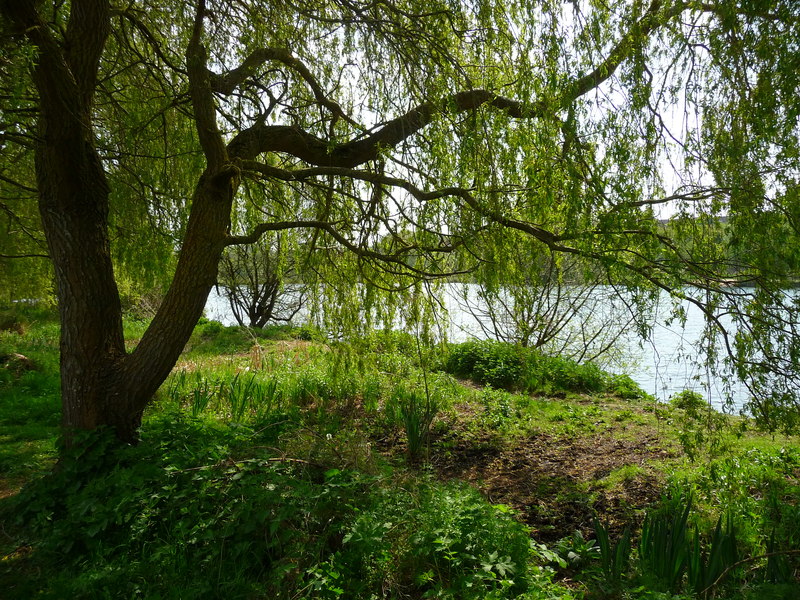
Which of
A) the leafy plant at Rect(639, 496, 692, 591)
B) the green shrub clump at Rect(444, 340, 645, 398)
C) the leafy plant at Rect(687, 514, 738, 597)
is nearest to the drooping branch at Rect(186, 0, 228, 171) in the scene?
the leafy plant at Rect(639, 496, 692, 591)

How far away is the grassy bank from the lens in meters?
2.75

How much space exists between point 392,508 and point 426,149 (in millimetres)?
2716

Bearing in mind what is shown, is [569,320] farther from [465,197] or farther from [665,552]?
[665,552]

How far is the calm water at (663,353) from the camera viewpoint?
3617 mm

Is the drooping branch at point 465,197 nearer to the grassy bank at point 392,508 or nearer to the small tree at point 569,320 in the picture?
the grassy bank at point 392,508

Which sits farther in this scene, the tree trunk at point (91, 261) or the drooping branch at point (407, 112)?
the tree trunk at point (91, 261)

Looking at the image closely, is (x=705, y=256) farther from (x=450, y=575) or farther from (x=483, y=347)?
(x=483, y=347)

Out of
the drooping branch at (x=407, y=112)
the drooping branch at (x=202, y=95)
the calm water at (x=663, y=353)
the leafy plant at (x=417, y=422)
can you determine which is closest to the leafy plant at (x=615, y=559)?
the calm water at (x=663, y=353)

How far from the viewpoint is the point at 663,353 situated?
25.4 ft

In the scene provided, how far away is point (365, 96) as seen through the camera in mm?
4805

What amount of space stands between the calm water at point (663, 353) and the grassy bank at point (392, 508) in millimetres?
220

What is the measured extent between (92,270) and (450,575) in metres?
3.39

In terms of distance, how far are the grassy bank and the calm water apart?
220 mm

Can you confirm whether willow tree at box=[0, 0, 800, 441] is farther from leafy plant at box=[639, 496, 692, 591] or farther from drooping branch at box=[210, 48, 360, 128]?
leafy plant at box=[639, 496, 692, 591]
